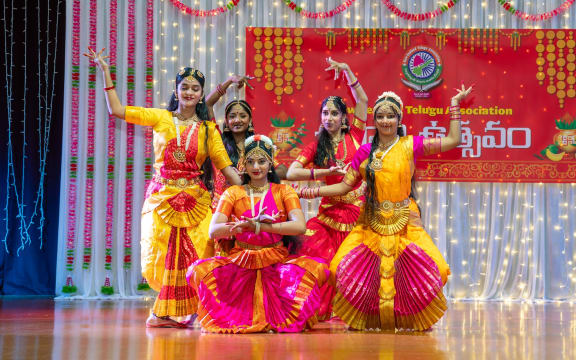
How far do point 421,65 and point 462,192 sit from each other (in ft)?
3.97

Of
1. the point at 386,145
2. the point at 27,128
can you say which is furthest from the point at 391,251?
the point at 27,128

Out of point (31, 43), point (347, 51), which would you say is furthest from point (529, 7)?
point (31, 43)

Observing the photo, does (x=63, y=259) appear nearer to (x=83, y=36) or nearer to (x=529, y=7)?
(x=83, y=36)

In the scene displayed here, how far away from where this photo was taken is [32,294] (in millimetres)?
6770

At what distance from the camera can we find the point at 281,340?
3.57 metres

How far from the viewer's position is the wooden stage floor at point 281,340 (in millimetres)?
3094

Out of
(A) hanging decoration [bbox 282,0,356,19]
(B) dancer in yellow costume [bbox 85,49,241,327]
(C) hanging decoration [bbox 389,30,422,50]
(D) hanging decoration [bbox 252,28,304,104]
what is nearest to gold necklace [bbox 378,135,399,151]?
(B) dancer in yellow costume [bbox 85,49,241,327]

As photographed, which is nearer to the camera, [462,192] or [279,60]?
[279,60]

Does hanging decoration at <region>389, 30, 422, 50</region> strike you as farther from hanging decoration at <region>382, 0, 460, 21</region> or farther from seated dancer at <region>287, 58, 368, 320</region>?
seated dancer at <region>287, 58, 368, 320</region>

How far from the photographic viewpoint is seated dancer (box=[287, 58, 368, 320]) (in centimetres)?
476

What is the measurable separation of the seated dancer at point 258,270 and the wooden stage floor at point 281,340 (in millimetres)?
152

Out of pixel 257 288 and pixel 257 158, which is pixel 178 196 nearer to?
pixel 257 158

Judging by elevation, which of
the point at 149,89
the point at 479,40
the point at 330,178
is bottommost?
the point at 330,178

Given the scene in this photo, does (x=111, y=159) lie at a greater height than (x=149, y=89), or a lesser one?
lesser
